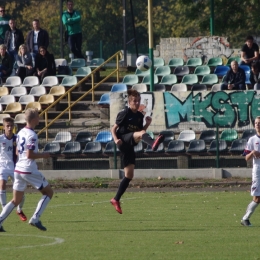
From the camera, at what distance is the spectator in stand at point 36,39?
27938 millimetres

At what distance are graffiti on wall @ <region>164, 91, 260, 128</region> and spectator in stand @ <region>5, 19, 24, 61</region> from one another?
692 centimetres

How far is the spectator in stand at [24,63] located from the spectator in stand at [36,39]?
30 centimetres

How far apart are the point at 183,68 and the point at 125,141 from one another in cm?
1517

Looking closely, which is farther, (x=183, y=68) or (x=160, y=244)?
(x=183, y=68)

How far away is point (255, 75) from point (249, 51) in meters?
1.39

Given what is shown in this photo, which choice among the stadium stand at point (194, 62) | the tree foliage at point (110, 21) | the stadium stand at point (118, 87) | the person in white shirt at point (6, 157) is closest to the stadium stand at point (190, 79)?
the stadium stand at point (194, 62)

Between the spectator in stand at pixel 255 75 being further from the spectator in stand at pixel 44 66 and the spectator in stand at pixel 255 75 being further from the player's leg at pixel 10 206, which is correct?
the player's leg at pixel 10 206

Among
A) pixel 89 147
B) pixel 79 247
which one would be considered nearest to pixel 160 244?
pixel 79 247

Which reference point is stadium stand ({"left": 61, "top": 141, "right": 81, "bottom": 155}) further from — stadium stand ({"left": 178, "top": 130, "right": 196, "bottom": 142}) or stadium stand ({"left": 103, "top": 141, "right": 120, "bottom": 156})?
stadium stand ({"left": 178, "top": 130, "right": 196, "bottom": 142})

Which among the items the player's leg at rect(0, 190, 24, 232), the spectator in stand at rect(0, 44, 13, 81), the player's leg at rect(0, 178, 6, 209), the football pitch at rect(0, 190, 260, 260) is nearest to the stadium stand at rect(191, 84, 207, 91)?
the spectator in stand at rect(0, 44, 13, 81)

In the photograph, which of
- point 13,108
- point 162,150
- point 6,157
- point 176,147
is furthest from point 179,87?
point 6,157

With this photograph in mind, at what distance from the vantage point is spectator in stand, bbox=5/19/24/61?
2886 centimetres

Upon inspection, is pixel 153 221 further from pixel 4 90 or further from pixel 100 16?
pixel 100 16

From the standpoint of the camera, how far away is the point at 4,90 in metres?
28.3
